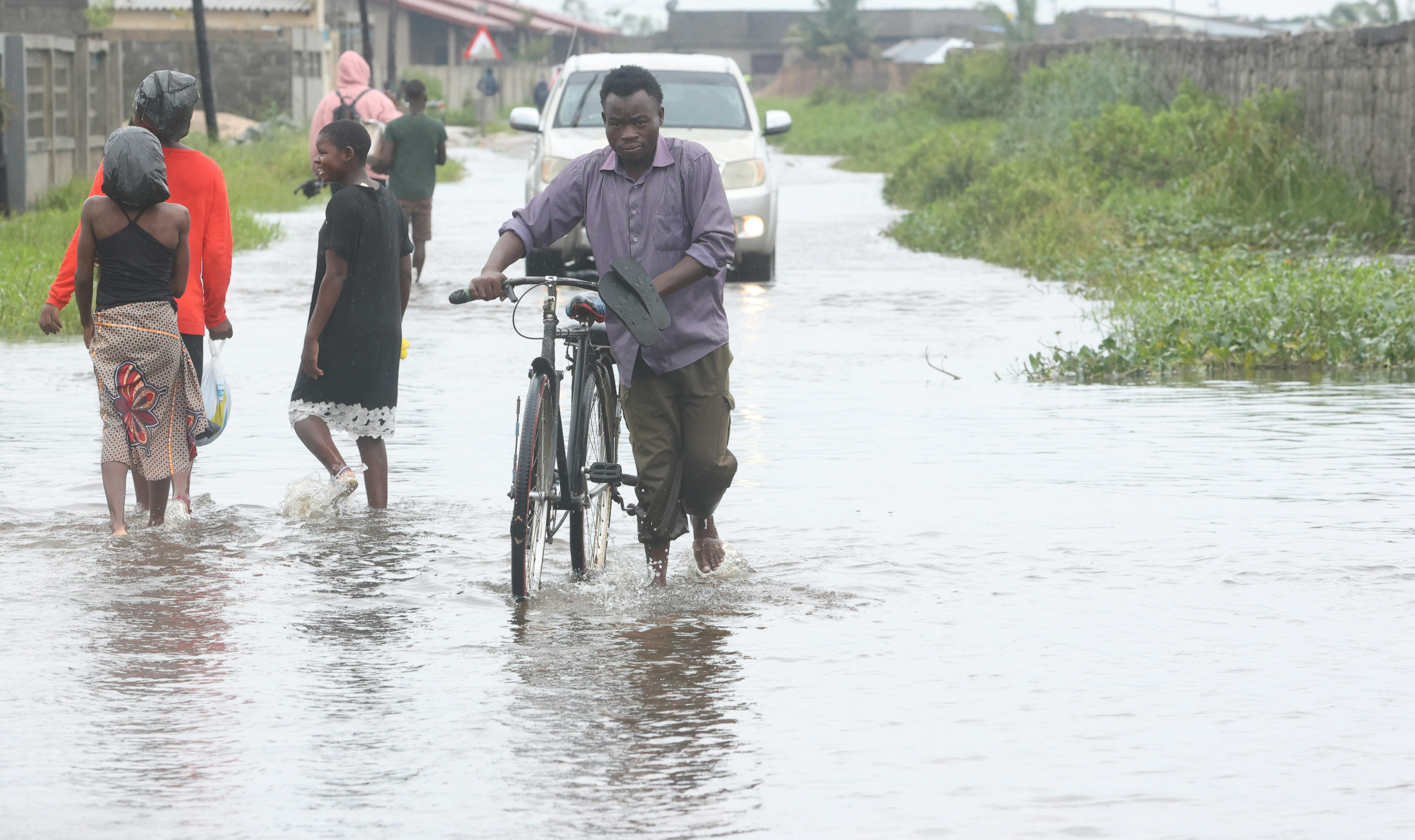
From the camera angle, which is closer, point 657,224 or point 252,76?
point 657,224

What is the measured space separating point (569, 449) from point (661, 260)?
2.13 ft

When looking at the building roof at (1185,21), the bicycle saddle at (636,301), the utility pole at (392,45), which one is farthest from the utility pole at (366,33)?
the building roof at (1185,21)

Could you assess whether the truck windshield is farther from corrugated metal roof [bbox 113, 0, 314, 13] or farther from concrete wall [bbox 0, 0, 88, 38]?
corrugated metal roof [bbox 113, 0, 314, 13]

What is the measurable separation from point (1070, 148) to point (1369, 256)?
24.7 feet

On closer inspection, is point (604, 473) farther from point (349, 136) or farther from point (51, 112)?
point (51, 112)

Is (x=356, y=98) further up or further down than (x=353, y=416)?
further up

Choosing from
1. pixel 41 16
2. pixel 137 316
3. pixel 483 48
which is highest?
pixel 483 48

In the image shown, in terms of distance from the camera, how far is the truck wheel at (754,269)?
17.3m

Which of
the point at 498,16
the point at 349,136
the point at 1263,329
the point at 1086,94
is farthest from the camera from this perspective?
the point at 498,16

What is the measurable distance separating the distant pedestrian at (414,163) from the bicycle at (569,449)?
10202mm

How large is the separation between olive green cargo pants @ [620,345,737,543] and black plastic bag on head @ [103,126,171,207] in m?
1.89

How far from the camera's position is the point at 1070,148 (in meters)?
24.8

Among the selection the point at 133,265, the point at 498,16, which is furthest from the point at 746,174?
the point at 498,16

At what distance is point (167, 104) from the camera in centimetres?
744
